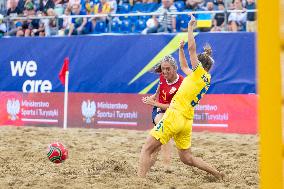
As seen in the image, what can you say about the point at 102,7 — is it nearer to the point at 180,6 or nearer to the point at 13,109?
the point at 180,6

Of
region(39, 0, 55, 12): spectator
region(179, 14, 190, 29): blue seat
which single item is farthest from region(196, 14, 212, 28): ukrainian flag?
region(39, 0, 55, 12): spectator

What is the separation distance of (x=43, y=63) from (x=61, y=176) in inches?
337

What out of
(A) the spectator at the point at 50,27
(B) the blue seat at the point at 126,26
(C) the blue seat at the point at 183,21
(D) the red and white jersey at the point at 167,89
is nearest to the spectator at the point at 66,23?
(A) the spectator at the point at 50,27

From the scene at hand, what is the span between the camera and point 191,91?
7.25 metres

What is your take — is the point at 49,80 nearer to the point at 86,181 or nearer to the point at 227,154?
the point at 227,154

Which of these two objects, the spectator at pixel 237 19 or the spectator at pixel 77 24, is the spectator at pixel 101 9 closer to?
the spectator at pixel 77 24

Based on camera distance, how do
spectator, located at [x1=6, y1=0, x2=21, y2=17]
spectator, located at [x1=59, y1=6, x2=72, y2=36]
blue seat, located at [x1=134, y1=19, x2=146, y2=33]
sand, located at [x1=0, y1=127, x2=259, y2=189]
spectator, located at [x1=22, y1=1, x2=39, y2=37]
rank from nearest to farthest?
sand, located at [x1=0, y1=127, x2=259, y2=189] < blue seat, located at [x1=134, y1=19, x2=146, y2=33] < spectator, located at [x1=59, y1=6, x2=72, y2=36] < spectator, located at [x1=22, y1=1, x2=39, y2=37] < spectator, located at [x1=6, y1=0, x2=21, y2=17]

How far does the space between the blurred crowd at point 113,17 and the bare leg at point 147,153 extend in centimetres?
734

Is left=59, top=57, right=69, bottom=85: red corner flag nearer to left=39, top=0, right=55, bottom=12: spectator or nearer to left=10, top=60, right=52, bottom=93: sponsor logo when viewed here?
left=10, top=60, right=52, bottom=93: sponsor logo

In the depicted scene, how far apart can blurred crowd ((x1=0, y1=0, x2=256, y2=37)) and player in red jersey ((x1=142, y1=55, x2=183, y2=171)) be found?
18.6 feet

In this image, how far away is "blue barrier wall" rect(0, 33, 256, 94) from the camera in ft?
46.3

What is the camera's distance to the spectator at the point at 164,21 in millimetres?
14969

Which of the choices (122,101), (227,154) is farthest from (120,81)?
(227,154)


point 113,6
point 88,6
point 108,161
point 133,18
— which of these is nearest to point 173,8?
point 133,18
